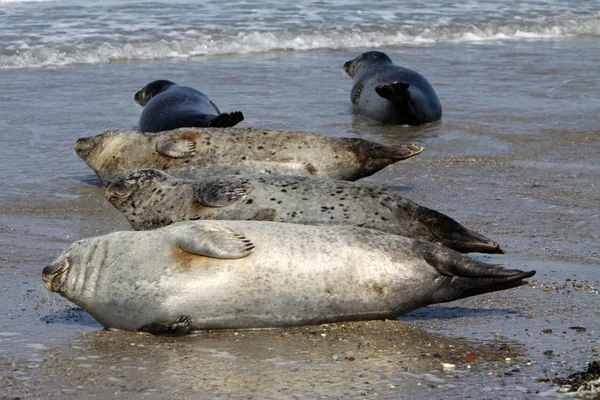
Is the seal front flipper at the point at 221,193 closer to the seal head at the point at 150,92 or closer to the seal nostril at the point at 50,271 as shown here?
the seal nostril at the point at 50,271

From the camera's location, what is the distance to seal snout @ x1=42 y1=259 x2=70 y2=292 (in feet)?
15.5

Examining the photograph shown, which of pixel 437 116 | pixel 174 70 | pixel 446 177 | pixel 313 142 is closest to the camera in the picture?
pixel 313 142

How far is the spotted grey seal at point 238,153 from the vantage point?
677 centimetres

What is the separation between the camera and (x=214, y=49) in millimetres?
13805

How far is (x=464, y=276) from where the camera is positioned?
4.55 m

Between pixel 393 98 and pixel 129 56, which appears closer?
pixel 393 98

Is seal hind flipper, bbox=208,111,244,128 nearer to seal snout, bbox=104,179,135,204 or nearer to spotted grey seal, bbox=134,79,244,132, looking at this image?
spotted grey seal, bbox=134,79,244,132

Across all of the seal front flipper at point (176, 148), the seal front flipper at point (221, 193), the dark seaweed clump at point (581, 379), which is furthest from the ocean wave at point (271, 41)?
the dark seaweed clump at point (581, 379)

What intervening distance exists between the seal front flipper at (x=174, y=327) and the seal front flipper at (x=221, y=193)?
1030 mm

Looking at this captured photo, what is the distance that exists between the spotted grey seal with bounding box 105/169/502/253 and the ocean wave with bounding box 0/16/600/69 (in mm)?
7217

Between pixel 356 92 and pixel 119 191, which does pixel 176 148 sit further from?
pixel 356 92

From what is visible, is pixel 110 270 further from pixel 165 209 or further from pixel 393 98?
pixel 393 98

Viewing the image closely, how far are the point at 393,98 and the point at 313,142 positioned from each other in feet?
8.90

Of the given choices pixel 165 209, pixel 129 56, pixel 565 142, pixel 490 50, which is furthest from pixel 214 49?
pixel 165 209
